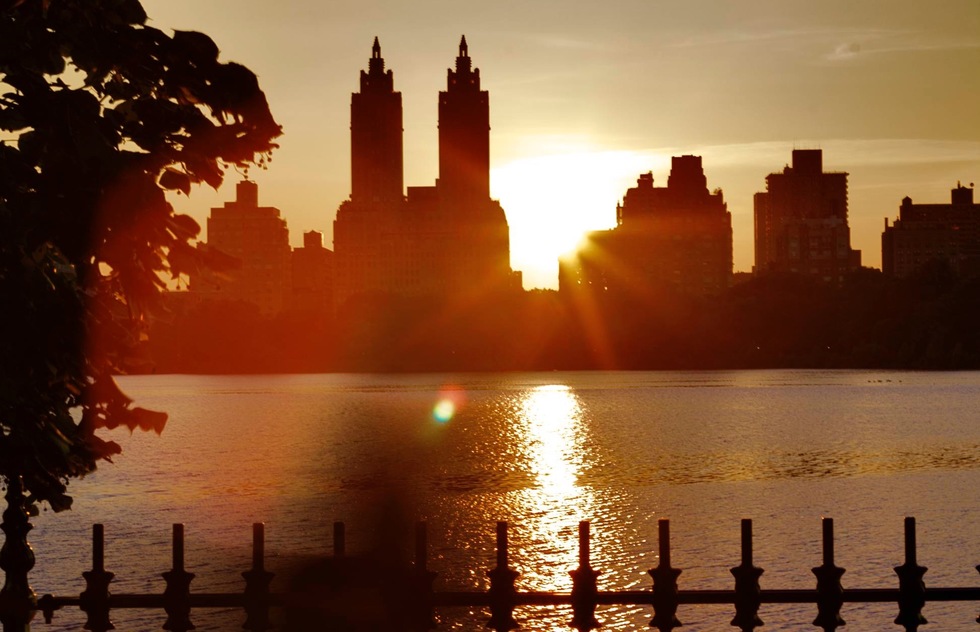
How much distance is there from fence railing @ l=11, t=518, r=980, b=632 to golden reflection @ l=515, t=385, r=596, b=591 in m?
23.4

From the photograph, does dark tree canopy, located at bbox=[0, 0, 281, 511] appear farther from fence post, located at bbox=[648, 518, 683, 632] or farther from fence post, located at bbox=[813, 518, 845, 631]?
fence post, located at bbox=[813, 518, 845, 631]

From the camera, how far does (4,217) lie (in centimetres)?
938

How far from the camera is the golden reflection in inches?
1609

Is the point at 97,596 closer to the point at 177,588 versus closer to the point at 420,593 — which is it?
the point at 177,588

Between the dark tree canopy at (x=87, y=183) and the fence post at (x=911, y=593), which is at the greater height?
the dark tree canopy at (x=87, y=183)

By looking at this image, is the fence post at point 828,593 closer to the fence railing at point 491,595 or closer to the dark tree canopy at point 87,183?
the fence railing at point 491,595

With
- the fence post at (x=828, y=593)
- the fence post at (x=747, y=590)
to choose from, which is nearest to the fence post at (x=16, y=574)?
the fence post at (x=747, y=590)

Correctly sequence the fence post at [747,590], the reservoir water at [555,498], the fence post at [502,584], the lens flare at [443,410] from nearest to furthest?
the fence post at [502,584] → the fence post at [747,590] → the reservoir water at [555,498] → the lens flare at [443,410]

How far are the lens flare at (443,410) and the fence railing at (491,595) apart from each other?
11559cm

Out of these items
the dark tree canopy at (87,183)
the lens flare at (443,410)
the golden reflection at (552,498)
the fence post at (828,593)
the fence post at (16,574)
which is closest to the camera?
the dark tree canopy at (87,183)

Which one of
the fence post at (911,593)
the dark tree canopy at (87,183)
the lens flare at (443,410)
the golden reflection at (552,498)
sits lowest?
the golden reflection at (552,498)

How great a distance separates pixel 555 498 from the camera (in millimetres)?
63031

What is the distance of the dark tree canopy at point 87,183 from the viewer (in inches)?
369

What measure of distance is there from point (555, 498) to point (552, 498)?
15 cm
